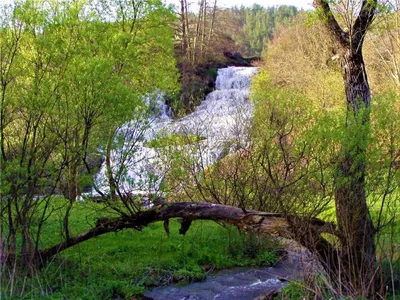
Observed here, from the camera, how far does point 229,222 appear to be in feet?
23.5

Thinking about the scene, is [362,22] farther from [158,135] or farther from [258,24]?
[258,24]

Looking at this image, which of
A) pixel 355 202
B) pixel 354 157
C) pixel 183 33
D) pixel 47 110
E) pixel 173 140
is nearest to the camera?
pixel 354 157

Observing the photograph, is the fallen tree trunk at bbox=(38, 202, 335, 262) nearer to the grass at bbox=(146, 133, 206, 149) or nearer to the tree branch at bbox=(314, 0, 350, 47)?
the grass at bbox=(146, 133, 206, 149)

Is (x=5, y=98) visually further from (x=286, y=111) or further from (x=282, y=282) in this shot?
(x=282, y=282)

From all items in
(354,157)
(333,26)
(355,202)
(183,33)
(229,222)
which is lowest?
(229,222)

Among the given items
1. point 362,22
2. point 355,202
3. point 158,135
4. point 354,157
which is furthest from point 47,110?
point 362,22

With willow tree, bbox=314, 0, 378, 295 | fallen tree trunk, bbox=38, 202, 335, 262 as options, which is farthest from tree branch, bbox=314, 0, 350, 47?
fallen tree trunk, bbox=38, 202, 335, 262

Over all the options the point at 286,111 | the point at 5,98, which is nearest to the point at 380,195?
the point at 286,111

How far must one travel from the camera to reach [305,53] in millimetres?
26031

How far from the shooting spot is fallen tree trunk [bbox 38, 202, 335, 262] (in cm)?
647

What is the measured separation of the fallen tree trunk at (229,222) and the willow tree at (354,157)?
290 millimetres

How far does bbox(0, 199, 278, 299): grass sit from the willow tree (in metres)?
3.09

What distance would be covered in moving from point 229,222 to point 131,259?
8.21ft

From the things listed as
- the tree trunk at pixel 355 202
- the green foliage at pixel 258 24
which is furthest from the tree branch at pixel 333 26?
the green foliage at pixel 258 24
